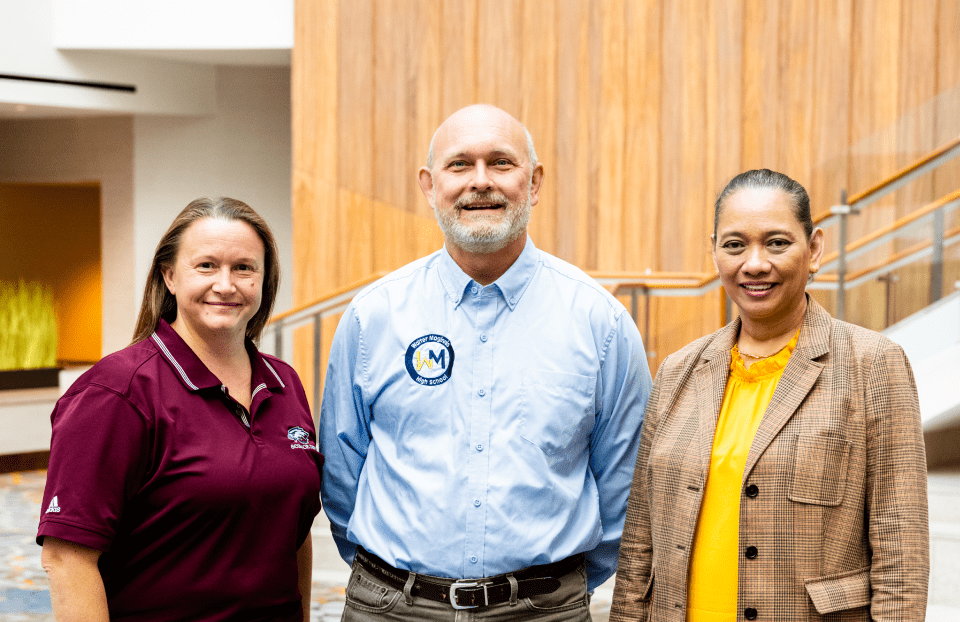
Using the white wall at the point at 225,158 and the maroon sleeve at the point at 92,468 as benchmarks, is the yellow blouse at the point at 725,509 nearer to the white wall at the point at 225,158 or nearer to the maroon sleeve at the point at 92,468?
the maroon sleeve at the point at 92,468

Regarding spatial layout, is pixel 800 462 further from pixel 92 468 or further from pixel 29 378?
pixel 29 378

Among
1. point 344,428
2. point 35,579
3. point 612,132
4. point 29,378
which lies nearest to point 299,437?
point 344,428

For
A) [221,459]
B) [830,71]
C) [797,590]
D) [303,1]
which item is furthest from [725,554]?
[303,1]

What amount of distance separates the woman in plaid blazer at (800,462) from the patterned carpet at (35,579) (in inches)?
117

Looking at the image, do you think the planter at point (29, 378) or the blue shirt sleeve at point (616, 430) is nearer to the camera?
the blue shirt sleeve at point (616, 430)

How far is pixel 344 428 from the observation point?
237cm

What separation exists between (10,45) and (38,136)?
2.06 meters

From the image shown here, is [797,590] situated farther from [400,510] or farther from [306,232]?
[306,232]

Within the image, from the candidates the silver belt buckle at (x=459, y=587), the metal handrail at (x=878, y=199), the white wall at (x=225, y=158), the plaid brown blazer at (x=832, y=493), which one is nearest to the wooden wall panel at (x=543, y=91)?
the metal handrail at (x=878, y=199)

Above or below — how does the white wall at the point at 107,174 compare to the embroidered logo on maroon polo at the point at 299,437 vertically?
above

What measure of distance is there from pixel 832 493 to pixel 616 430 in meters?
0.61

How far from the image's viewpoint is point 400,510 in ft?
7.13

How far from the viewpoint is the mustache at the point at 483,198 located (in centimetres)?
219

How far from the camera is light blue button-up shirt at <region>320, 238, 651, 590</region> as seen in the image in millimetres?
2123
